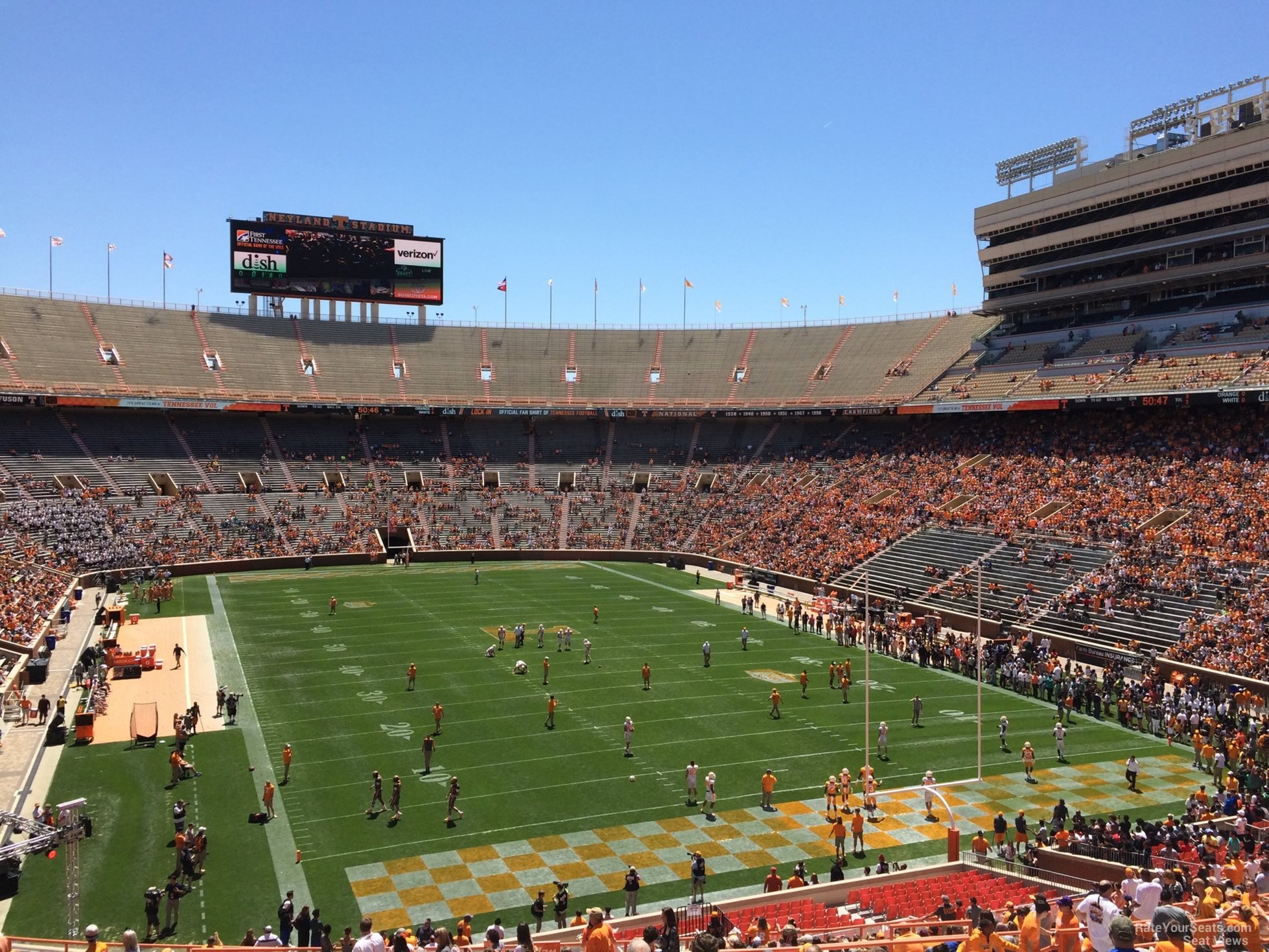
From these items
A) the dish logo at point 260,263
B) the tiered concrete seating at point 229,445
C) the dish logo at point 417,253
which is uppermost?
the dish logo at point 417,253

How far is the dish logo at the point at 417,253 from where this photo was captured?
79438 millimetres

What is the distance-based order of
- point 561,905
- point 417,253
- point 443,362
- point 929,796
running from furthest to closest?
point 417,253, point 443,362, point 929,796, point 561,905

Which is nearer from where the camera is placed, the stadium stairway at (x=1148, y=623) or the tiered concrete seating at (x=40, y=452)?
the stadium stairway at (x=1148, y=623)

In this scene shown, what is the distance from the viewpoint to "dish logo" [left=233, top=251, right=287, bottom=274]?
246ft

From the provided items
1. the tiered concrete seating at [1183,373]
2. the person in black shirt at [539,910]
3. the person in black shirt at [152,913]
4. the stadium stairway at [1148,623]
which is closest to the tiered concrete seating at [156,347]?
the stadium stairway at [1148,623]

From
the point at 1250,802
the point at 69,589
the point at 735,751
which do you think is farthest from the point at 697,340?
the point at 1250,802

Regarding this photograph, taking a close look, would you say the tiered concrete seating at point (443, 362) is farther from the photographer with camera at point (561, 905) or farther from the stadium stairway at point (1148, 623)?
the photographer with camera at point (561, 905)

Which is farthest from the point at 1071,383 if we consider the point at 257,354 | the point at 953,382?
the point at 257,354

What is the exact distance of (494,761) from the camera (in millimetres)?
25188

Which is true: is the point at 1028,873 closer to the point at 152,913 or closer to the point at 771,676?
the point at 152,913

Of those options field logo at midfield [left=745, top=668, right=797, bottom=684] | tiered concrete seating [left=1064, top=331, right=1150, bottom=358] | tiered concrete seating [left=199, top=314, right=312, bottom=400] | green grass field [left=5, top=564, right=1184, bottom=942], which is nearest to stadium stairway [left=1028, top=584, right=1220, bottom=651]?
green grass field [left=5, top=564, right=1184, bottom=942]

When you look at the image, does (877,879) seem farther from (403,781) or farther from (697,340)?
(697,340)

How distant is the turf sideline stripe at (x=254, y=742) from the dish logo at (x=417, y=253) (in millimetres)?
39096

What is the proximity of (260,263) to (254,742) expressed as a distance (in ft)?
188
